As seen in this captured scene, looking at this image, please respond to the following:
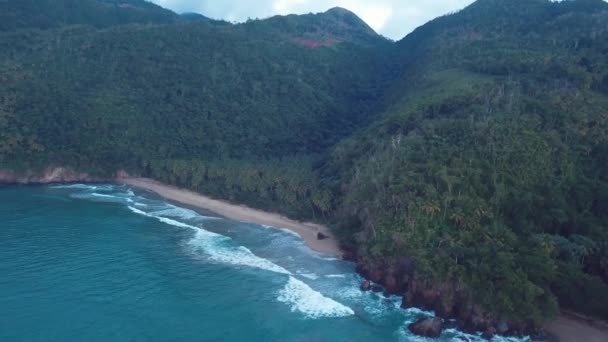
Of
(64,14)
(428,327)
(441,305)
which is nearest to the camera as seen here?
(428,327)

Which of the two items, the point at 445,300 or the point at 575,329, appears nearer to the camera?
the point at 575,329

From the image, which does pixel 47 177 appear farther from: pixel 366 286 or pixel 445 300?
pixel 445 300

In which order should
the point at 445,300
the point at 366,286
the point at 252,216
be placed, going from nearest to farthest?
the point at 445,300, the point at 366,286, the point at 252,216

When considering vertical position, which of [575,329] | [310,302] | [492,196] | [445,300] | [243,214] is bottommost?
[310,302]

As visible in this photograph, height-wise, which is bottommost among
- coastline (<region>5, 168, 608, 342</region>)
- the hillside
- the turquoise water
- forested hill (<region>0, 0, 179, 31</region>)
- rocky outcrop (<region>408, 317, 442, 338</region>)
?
the turquoise water

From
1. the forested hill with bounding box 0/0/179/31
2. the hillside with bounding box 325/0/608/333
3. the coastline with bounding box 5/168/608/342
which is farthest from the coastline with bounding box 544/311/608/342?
the forested hill with bounding box 0/0/179/31

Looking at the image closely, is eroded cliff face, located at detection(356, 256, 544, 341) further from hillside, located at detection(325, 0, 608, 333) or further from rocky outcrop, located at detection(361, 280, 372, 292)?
rocky outcrop, located at detection(361, 280, 372, 292)

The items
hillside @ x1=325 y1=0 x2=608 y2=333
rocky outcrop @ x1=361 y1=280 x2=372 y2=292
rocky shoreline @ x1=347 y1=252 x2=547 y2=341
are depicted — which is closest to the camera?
rocky shoreline @ x1=347 y1=252 x2=547 y2=341

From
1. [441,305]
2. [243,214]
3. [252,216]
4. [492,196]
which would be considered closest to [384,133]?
[252,216]
